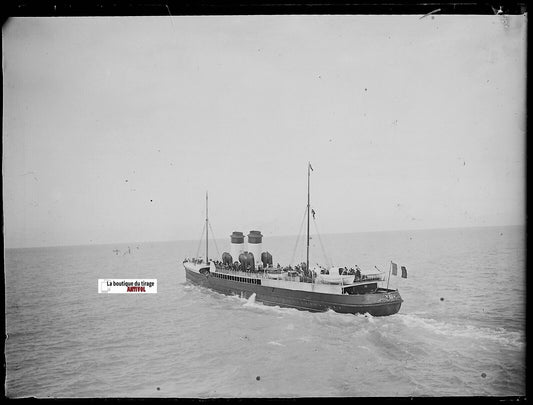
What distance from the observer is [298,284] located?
6273mm

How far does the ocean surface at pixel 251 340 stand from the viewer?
382 centimetres

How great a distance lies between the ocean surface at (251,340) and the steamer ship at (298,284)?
1.13 meters

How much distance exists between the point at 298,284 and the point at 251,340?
2.26 meters

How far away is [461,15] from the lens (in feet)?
12.2

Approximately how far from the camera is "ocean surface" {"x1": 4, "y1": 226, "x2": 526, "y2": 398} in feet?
12.5

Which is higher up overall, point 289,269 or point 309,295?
point 289,269

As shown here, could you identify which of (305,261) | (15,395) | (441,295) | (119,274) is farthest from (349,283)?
(15,395)

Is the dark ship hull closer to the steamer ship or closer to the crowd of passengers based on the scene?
the steamer ship

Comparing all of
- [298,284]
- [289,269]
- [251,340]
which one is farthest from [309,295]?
[251,340]

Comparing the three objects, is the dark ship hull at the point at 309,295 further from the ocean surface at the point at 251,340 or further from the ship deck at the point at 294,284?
the ocean surface at the point at 251,340

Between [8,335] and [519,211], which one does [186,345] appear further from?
[519,211]

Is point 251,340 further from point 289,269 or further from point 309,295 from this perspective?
point 289,269

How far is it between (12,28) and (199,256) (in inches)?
141

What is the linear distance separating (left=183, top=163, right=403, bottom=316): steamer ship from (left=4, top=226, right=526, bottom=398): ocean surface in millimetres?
1129
